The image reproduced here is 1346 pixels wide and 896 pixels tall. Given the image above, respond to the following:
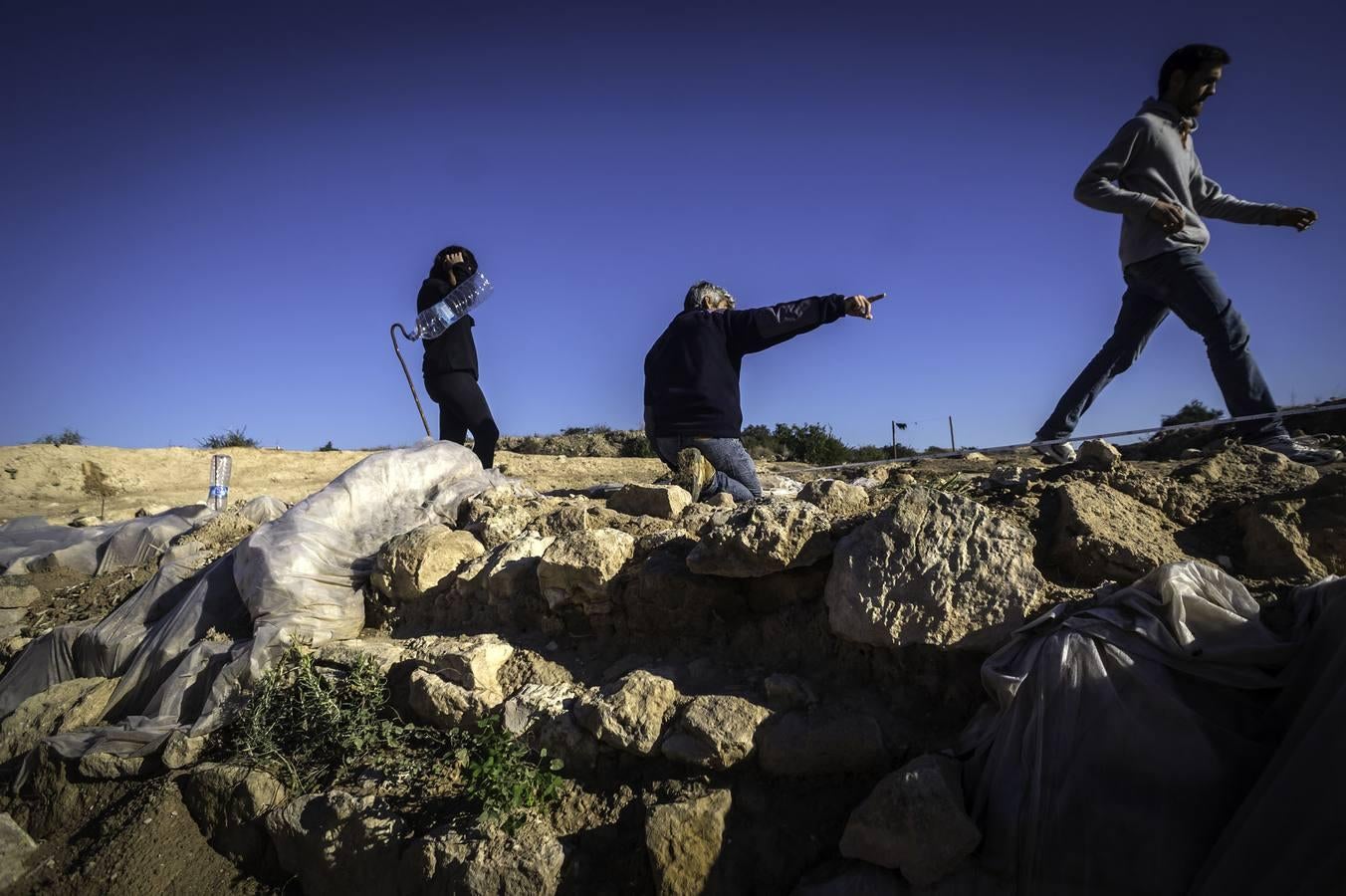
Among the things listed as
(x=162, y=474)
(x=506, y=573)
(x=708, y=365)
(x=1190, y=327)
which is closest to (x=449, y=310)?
(x=708, y=365)

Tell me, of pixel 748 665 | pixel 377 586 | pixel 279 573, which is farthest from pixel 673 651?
pixel 279 573

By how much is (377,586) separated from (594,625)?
1198 mm

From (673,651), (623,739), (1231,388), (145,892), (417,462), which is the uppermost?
(417,462)

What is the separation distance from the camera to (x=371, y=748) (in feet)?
8.89

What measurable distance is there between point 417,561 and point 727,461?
1.86m

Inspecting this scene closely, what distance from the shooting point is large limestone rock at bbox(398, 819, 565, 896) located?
209cm

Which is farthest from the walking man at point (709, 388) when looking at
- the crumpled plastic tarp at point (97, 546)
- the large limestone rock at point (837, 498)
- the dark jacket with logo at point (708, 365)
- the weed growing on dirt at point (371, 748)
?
the crumpled plastic tarp at point (97, 546)

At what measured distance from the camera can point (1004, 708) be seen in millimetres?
1938

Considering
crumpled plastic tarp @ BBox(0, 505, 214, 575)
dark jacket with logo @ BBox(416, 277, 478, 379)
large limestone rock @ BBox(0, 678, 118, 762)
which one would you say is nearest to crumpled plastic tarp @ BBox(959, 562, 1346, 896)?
large limestone rock @ BBox(0, 678, 118, 762)

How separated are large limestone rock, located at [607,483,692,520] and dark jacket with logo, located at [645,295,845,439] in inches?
27.8

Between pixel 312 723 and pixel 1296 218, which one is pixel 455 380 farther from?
pixel 1296 218

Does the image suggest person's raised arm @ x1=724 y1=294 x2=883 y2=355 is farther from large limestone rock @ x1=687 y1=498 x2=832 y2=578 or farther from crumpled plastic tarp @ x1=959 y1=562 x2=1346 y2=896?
crumpled plastic tarp @ x1=959 y1=562 x2=1346 y2=896

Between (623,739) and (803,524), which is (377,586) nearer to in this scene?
(623,739)

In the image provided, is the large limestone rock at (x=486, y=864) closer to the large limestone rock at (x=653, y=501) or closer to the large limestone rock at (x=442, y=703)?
the large limestone rock at (x=442, y=703)
